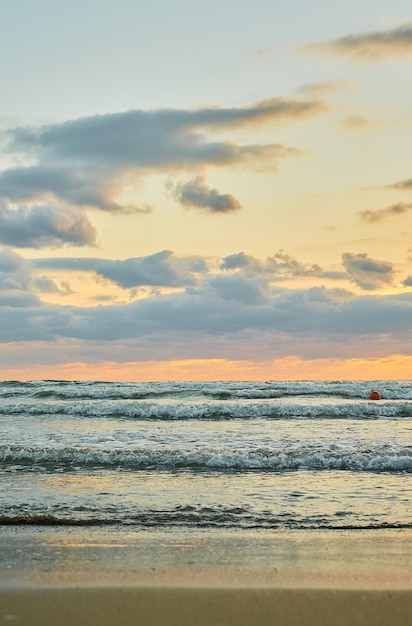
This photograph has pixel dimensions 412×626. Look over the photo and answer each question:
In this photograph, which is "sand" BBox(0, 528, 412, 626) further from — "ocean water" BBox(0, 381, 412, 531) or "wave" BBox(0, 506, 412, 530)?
"ocean water" BBox(0, 381, 412, 531)

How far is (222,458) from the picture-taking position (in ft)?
39.4

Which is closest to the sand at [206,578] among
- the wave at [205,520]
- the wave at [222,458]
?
the wave at [205,520]

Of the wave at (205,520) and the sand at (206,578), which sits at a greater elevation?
the sand at (206,578)

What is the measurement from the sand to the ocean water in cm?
81

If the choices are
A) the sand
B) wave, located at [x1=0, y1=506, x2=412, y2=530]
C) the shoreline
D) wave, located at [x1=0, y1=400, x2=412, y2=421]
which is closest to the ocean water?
wave, located at [x1=0, y1=506, x2=412, y2=530]

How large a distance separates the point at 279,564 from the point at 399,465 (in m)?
6.76

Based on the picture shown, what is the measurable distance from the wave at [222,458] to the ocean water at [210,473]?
22mm

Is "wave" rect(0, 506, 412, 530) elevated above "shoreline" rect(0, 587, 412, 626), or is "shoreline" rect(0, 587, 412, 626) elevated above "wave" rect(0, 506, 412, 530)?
"shoreline" rect(0, 587, 412, 626)

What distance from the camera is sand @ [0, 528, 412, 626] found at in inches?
166

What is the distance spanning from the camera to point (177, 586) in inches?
189

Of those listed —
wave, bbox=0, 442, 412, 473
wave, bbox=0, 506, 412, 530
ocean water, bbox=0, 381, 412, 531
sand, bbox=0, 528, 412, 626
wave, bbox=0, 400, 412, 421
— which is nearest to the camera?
sand, bbox=0, 528, 412, 626

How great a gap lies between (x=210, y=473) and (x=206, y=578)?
609cm

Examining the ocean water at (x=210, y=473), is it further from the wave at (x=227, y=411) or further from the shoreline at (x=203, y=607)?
the shoreline at (x=203, y=607)

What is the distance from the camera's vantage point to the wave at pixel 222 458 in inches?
457
